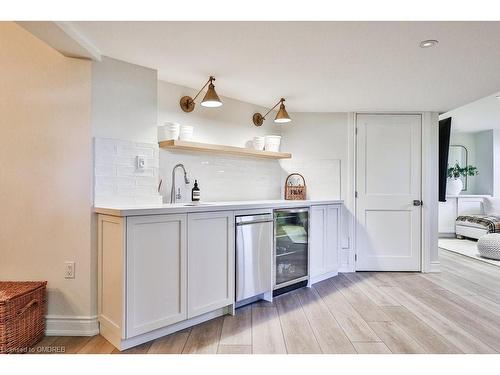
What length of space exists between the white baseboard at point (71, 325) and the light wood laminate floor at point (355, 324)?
0.06 m

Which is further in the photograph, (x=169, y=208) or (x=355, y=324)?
(x=355, y=324)

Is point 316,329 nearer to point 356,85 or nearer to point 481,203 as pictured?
point 356,85

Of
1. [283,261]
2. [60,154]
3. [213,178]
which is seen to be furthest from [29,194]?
[283,261]

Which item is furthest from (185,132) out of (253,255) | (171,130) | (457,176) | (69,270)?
(457,176)

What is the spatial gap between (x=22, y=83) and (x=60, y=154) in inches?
22.9

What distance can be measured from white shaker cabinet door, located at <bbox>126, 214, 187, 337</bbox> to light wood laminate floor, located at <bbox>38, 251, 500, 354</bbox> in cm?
19

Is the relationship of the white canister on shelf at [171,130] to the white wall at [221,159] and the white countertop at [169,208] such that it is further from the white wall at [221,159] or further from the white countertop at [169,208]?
the white countertop at [169,208]

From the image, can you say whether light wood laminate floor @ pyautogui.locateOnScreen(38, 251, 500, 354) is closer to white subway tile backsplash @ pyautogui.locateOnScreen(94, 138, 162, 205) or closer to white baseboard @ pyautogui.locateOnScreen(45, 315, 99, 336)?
white baseboard @ pyautogui.locateOnScreen(45, 315, 99, 336)

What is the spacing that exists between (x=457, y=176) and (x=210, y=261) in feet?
21.8

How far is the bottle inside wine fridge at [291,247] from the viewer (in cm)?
310

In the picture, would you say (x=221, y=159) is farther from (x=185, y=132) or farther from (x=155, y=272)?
(x=155, y=272)

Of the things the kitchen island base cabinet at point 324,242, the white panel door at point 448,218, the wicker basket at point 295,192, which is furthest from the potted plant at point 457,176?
the wicker basket at point 295,192

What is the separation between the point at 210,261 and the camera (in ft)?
8.04

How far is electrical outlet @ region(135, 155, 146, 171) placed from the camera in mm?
2557
